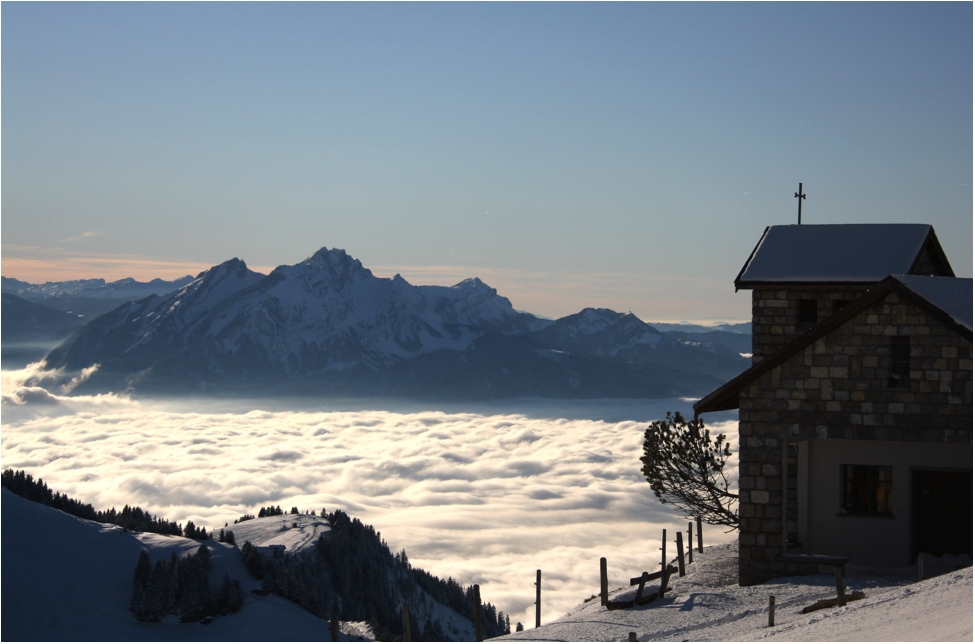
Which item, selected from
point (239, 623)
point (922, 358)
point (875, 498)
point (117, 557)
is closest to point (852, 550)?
point (875, 498)

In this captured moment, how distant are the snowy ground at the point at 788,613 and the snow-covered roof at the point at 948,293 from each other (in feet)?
18.9

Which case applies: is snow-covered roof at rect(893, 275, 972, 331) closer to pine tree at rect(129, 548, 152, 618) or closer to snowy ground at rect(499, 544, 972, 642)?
snowy ground at rect(499, 544, 972, 642)

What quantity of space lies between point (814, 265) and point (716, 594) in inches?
401

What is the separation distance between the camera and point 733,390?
78.0 feet

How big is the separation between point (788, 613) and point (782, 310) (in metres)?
10.3

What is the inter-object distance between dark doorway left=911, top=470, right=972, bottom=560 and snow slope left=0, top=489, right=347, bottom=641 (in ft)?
286

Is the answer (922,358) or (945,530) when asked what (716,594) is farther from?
(922,358)

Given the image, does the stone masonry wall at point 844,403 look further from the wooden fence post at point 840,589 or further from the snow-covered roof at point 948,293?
the wooden fence post at point 840,589

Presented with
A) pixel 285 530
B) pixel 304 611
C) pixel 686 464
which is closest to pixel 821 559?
pixel 686 464

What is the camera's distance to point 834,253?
28.3 metres

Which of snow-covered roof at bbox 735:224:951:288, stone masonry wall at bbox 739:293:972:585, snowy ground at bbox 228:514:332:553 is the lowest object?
→ snowy ground at bbox 228:514:332:553

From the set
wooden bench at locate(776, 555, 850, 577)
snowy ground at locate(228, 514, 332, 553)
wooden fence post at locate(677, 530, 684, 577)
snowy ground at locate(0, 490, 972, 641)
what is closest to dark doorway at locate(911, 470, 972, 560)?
snowy ground at locate(0, 490, 972, 641)

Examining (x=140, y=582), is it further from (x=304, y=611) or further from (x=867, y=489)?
(x=867, y=489)

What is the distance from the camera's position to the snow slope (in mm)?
96312
